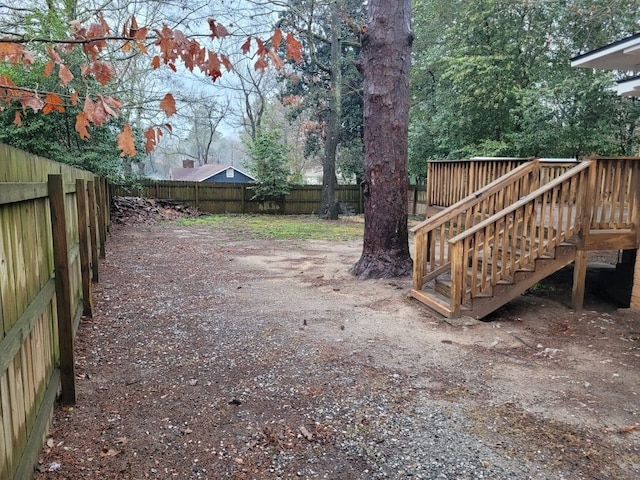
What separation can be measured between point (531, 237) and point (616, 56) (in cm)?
431

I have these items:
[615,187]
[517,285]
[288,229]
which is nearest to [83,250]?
[517,285]

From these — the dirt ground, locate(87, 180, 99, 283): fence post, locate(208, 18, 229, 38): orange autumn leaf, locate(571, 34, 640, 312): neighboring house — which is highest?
locate(571, 34, 640, 312): neighboring house

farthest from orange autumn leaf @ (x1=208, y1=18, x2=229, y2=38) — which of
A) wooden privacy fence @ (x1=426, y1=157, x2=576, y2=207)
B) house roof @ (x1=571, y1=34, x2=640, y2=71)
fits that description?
house roof @ (x1=571, y1=34, x2=640, y2=71)

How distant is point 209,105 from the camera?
20.4 metres

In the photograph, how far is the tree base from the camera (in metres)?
6.61

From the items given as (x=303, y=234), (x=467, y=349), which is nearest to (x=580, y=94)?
(x=303, y=234)

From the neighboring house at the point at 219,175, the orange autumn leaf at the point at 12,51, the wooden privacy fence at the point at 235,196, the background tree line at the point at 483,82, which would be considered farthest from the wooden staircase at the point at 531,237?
the neighboring house at the point at 219,175

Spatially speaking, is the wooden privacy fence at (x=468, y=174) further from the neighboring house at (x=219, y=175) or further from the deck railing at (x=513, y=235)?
the neighboring house at (x=219, y=175)

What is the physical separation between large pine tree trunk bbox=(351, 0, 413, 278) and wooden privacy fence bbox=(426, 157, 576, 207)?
3.20 feet

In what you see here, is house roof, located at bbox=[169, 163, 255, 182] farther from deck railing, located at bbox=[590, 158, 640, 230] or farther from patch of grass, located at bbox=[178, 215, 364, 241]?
deck railing, located at bbox=[590, 158, 640, 230]

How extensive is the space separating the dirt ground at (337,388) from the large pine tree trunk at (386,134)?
946mm

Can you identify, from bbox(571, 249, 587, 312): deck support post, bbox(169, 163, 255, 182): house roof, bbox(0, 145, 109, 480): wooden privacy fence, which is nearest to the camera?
bbox(0, 145, 109, 480): wooden privacy fence

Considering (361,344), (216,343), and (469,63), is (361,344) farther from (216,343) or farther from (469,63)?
(469,63)

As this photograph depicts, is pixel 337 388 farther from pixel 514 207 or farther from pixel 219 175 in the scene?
pixel 219 175
